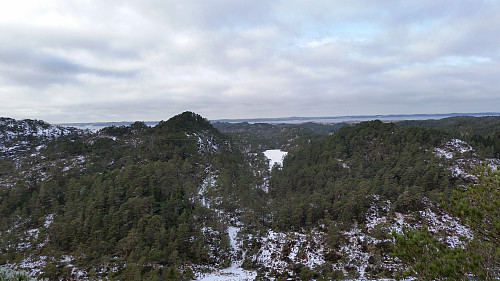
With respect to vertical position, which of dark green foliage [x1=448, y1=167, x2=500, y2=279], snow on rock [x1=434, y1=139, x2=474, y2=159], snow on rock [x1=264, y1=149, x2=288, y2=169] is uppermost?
dark green foliage [x1=448, y1=167, x2=500, y2=279]

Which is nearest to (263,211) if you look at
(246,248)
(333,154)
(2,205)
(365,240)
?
(246,248)

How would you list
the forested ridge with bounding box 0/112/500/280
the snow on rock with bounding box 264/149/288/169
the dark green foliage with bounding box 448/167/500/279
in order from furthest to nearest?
1. the snow on rock with bounding box 264/149/288/169
2. the forested ridge with bounding box 0/112/500/280
3. the dark green foliage with bounding box 448/167/500/279

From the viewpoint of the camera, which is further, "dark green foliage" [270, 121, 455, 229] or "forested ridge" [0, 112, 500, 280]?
"dark green foliage" [270, 121, 455, 229]

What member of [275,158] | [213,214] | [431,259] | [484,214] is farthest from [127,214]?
[275,158]

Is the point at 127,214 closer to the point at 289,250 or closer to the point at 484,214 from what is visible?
the point at 289,250

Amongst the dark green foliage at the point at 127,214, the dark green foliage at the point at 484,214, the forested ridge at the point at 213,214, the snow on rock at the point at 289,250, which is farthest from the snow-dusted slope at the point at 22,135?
the dark green foliage at the point at 484,214

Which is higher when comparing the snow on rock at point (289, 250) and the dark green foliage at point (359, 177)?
the dark green foliage at point (359, 177)

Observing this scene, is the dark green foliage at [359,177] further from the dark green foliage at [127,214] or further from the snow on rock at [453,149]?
the dark green foliage at [127,214]

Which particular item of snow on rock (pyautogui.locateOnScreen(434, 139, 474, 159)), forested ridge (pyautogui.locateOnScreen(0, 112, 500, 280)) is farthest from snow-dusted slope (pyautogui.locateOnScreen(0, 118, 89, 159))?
snow on rock (pyautogui.locateOnScreen(434, 139, 474, 159))

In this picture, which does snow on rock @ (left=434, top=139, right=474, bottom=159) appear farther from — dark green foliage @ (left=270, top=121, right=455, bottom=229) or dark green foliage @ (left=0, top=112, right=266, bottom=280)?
dark green foliage @ (left=0, top=112, right=266, bottom=280)

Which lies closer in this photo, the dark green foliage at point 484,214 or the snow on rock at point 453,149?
the dark green foliage at point 484,214

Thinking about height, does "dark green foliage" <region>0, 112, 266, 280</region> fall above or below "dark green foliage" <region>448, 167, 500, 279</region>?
below
